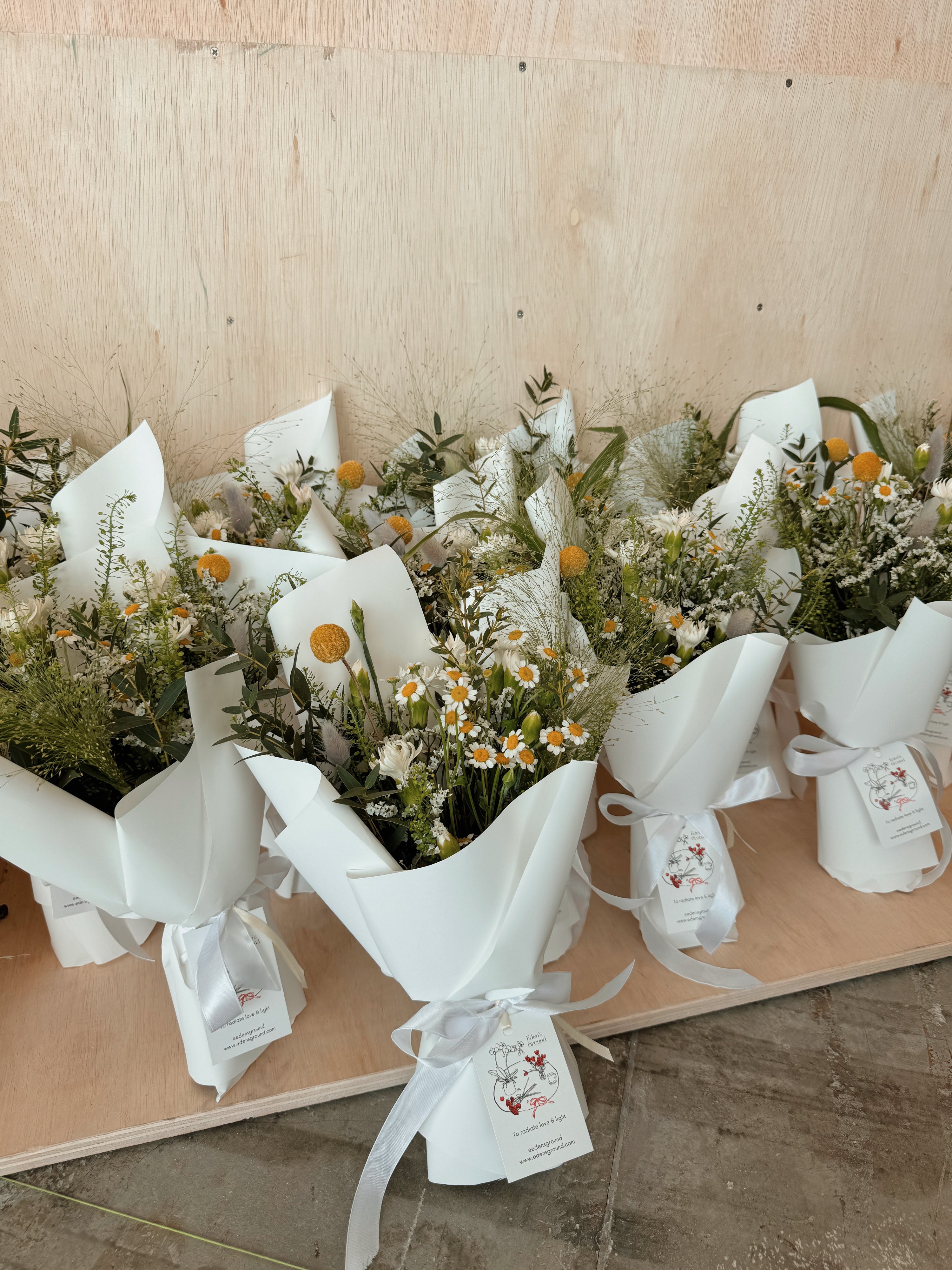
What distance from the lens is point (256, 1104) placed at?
0.97 meters

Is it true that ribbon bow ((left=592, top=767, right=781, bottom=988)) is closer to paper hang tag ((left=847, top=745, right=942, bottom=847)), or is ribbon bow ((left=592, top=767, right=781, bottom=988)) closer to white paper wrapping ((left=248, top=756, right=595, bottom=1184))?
paper hang tag ((left=847, top=745, right=942, bottom=847))

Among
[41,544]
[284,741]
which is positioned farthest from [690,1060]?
[41,544]

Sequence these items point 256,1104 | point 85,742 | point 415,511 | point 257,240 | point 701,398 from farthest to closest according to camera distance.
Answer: point 701,398
point 415,511
point 257,240
point 256,1104
point 85,742

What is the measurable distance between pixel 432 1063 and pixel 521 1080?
10cm

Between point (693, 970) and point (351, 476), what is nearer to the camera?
point (693, 970)

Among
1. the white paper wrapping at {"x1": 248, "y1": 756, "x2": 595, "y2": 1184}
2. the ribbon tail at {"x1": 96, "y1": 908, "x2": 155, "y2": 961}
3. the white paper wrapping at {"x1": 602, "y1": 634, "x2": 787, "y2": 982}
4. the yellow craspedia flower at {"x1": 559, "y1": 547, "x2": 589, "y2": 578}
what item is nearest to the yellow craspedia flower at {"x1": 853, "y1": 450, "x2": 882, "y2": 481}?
→ the white paper wrapping at {"x1": 602, "y1": 634, "x2": 787, "y2": 982}

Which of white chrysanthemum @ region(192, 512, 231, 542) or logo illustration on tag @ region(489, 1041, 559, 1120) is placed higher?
white chrysanthemum @ region(192, 512, 231, 542)

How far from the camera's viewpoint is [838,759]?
122cm

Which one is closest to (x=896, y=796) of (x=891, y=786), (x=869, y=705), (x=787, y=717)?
(x=891, y=786)

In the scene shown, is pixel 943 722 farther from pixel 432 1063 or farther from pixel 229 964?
pixel 229 964

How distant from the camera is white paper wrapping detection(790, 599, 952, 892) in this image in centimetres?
110

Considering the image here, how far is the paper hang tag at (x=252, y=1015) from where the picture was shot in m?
0.95

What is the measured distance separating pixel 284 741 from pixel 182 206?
2.67 feet

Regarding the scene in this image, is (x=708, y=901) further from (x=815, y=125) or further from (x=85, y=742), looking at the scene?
(x=815, y=125)
